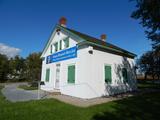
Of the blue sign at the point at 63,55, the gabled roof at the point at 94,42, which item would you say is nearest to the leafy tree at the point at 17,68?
the gabled roof at the point at 94,42

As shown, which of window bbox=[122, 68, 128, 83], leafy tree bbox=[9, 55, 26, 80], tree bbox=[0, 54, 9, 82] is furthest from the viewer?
leafy tree bbox=[9, 55, 26, 80]

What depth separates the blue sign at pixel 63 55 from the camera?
11.9m

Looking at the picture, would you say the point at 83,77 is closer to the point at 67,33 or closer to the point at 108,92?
the point at 108,92

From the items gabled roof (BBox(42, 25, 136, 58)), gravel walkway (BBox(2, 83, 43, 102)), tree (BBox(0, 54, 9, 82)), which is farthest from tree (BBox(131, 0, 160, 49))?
tree (BBox(0, 54, 9, 82))

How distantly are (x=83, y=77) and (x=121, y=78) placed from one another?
15.6 feet

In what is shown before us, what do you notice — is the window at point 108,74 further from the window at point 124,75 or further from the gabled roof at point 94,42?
the window at point 124,75

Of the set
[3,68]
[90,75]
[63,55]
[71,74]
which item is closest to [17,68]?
[3,68]

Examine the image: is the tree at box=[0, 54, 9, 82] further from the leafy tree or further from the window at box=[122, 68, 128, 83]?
the window at box=[122, 68, 128, 83]

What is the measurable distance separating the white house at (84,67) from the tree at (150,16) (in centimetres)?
320

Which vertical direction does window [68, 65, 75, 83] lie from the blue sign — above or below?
below

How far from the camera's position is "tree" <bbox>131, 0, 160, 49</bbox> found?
10242mm

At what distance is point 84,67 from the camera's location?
35.0ft

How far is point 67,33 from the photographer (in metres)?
13.1

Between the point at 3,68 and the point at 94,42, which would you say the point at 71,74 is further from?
the point at 3,68
